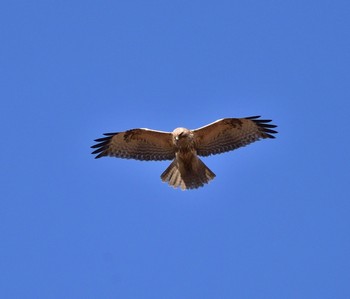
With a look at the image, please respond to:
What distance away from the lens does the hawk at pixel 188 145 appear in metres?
22.1

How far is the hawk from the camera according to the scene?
22.1m

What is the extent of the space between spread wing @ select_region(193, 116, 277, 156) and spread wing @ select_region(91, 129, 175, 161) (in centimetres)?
64

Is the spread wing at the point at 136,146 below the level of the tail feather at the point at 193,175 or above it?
above

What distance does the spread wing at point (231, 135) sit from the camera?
22.2m

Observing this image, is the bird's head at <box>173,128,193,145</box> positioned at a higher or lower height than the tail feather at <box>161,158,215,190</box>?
higher

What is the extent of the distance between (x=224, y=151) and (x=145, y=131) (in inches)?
64.5

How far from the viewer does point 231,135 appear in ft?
73.6

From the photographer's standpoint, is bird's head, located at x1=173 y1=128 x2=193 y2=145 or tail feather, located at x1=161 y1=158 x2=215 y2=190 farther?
tail feather, located at x1=161 y1=158 x2=215 y2=190

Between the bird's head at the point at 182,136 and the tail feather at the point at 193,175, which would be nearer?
the bird's head at the point at 182,136

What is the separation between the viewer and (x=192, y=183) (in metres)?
22.2

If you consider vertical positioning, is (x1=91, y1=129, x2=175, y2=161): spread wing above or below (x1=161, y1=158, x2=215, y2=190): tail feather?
above

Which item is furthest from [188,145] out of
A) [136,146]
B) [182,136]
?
[136,146]

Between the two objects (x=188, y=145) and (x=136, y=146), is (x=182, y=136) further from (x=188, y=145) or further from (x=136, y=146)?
(x=136, y=146)

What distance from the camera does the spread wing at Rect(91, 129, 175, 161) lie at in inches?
880
